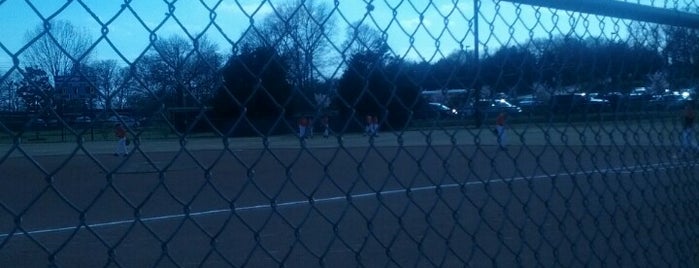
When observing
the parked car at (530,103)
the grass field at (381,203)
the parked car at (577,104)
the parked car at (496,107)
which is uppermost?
the parked car at (577,104)

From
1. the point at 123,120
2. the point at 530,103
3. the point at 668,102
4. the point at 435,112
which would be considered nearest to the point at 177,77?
the point at 123,120

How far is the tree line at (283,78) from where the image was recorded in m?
1.99

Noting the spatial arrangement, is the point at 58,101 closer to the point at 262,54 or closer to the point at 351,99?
the point at 262,54

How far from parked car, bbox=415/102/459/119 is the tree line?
0.04 metres

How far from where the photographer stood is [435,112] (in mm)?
3174

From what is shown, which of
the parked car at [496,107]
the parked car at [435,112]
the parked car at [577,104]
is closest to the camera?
the parked car at [435,112]

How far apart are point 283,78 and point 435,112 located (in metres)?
0.81

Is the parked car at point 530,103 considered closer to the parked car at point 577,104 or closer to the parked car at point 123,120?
the parked car at point 577,104

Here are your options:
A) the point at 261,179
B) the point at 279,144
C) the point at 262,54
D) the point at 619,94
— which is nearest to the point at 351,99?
the point at 279,144

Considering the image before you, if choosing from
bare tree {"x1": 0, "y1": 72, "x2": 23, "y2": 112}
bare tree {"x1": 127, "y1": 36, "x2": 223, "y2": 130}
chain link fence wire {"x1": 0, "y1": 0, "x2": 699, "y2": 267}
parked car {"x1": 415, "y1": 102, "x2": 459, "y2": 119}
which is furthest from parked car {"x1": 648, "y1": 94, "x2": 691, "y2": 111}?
bare tree {"x1": 0, "y1": 72, "x2": 23, "y2": 112}

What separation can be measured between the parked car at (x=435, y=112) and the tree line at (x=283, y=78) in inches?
1.6

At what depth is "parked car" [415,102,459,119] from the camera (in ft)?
10.3

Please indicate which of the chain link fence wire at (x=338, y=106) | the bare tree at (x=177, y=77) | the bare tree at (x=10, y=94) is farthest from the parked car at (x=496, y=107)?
the bare tree at (x=10, y=94)

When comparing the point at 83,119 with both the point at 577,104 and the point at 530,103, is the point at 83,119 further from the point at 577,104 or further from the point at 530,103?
the point at 577,104
